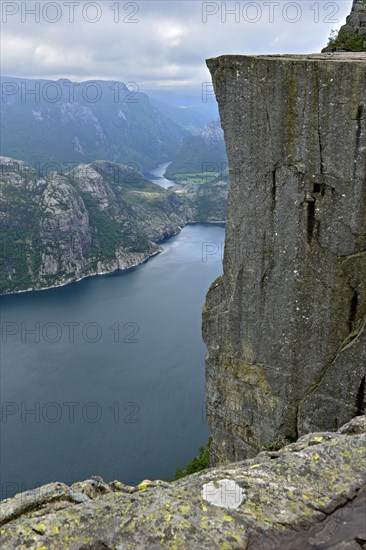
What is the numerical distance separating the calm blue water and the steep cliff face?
39.7m

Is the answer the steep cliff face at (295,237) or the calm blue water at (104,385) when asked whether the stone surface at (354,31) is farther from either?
the calm blue water at (104,385)

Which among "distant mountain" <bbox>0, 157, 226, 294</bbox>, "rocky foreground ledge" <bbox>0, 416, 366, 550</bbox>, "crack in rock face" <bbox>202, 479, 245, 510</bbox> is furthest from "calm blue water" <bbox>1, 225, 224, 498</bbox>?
"crack in rock face" <bbox>202, 479, 245, 510</bbox>

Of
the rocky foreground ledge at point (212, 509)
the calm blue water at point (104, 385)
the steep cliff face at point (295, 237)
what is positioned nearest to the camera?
the rocky foreground ledge at point (212, 509)

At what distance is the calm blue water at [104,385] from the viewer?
52.5 metres

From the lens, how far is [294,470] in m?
7.27

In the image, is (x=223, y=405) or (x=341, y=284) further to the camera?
(x=223, y=405)

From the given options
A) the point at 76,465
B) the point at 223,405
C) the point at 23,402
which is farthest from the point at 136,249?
the point at 223,405

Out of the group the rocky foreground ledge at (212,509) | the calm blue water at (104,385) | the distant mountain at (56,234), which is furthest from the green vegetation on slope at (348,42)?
the distant mountain at (56,234)

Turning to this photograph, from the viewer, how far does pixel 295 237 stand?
12055mm

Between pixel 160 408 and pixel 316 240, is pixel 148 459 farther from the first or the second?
pixel 316 240

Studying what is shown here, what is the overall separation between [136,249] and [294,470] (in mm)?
158814

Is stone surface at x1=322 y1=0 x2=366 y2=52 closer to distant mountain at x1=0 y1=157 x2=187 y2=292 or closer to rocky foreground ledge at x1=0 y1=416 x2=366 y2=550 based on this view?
rocky foreground ledge at x1=0 y1=416 x2=366 y2=550

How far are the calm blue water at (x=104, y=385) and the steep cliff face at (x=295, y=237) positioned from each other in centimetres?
3972

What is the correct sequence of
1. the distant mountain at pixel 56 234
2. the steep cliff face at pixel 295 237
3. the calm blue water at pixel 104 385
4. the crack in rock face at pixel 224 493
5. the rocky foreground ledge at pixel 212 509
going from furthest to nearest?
the distant mountain at pixel 56 234 → the calm blue water at pixel 104 385 → the steep cliff face at pixel 295 237 → the crack in rock face at pixel 224 493 → the rocky foreground ledge at pixel 212 509
